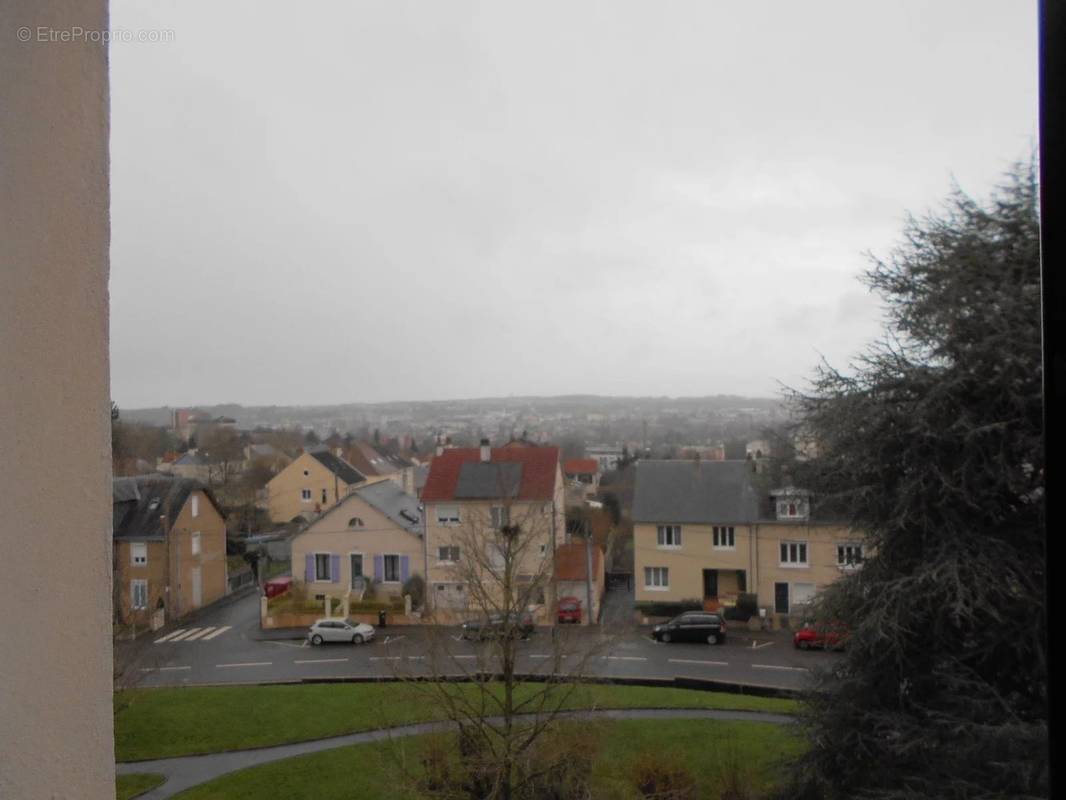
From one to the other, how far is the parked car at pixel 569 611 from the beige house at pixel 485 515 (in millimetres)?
222

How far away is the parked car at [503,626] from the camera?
14.6 feet

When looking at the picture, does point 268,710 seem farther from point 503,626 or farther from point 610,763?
point 610,763

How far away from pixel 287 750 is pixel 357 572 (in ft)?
4.63

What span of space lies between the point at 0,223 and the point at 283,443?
179 inches

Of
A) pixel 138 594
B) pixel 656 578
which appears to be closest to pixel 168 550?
pixel 138 594

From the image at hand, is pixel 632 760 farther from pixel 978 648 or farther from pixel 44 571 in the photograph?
pixel 44 571

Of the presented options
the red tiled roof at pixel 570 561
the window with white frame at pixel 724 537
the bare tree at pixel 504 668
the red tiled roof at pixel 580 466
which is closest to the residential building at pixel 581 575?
the red tiled roof at pixel 570 561

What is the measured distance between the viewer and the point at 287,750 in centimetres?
566

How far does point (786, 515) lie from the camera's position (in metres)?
6.48

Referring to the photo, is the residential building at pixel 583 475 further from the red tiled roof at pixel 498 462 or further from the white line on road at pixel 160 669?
the white line on road at pixel 160 669

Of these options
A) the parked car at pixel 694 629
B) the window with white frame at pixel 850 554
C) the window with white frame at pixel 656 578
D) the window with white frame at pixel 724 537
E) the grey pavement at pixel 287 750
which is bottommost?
the grey pavement at pixel 287 750

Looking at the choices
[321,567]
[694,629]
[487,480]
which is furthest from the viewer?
[694,629]

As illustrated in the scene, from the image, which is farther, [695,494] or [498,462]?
[695,494]

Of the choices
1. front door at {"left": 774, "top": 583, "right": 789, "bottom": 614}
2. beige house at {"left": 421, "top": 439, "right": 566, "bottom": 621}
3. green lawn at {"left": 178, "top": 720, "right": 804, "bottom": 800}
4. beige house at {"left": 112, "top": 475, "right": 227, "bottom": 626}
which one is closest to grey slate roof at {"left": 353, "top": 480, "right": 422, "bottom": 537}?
beige house at {"left": 421, "top": 439, "right": 566, "bottom": 621}
